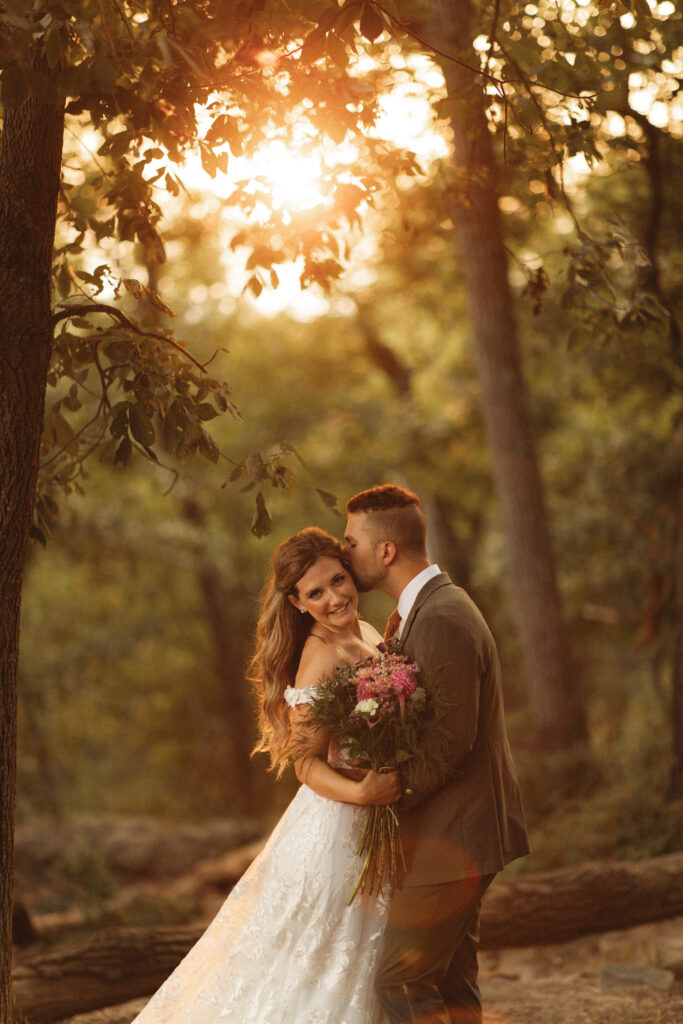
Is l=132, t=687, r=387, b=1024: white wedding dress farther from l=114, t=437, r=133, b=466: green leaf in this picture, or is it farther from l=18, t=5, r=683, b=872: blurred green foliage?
l=18, t=5, r=683, b=872: blurred green foliage

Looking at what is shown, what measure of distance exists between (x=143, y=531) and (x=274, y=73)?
37.3 feet

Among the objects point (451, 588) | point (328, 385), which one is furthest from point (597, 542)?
point (328, 385)

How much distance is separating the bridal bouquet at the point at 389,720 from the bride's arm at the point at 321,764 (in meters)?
0.08

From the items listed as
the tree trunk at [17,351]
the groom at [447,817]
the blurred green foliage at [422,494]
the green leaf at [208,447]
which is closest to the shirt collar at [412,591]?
the groom at [447,817]

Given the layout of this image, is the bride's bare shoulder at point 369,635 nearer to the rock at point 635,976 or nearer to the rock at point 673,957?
the rock at point 635,976

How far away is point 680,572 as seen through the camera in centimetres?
855

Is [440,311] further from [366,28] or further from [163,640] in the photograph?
[366,28]

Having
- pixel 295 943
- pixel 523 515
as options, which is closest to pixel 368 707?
pixel 295 943

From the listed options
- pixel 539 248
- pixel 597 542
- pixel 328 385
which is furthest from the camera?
pixel 328 385

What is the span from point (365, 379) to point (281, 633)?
22024 millimetres

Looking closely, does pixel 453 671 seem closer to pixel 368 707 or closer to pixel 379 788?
pixel 368 707

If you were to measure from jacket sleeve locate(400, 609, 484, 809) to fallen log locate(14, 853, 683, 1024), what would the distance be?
8.92 feet

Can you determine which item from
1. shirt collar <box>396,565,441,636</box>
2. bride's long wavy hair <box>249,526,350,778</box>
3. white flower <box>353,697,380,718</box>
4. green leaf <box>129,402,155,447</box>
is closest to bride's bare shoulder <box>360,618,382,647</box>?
bride's long wavy hair <box>249,526,350,778</box>

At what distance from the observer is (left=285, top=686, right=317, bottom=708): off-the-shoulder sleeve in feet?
13.5
